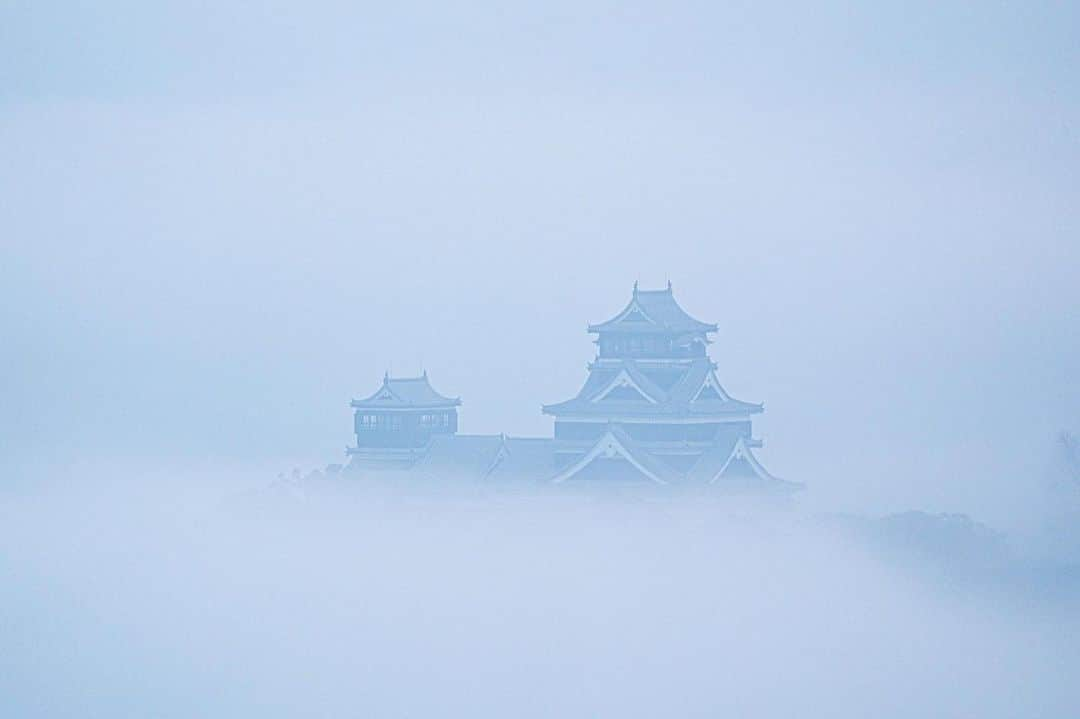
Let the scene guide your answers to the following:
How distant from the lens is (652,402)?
5322 cm

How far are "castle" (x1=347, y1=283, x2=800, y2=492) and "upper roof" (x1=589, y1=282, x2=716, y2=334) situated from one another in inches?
0.7

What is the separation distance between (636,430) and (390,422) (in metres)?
4.81

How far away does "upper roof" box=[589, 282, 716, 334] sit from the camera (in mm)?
53719

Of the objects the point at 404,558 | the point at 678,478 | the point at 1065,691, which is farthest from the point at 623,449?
the point at 1065,691

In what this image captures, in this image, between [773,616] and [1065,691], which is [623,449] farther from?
[1065,691]

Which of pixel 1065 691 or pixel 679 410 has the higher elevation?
pixel 679 410

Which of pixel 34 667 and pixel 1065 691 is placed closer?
pixel 1065 691

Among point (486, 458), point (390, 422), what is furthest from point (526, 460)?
point (390, 422)

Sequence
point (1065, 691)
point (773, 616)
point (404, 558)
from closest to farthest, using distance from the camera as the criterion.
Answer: point (1065, 691) → point (773, 616) → point (404, 558)

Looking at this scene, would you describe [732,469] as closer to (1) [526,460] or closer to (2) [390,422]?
(1) [526,460]

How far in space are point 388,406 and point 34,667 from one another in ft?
26.9

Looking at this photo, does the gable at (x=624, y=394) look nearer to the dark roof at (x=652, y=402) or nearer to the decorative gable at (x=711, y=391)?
the dark roof at (x=652, y=402)

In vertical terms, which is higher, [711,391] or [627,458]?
[711,391]

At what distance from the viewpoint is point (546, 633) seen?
5062 cm
